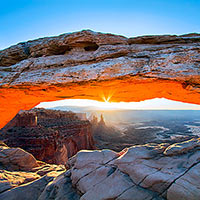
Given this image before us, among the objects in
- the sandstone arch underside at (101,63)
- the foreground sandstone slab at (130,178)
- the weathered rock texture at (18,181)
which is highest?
the sandstone arch underside at (101,63)

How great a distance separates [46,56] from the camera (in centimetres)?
491

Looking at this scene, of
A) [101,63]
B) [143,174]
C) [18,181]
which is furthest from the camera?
[101,63]

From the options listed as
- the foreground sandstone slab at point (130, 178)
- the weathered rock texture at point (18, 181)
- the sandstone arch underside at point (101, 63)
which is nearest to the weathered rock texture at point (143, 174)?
the foreground sandstone slab at point (130, 178)

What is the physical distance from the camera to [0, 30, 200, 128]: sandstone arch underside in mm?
3455

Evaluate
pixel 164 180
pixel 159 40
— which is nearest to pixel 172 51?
pixel 159 40

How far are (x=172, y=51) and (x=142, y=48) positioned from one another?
89cm

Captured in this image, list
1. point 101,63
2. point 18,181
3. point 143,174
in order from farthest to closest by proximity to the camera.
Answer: point 101,63, point 18,181, point 143,174

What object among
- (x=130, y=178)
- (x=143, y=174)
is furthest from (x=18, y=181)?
(x=143, y=174)

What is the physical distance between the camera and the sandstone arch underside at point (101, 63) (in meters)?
3.46

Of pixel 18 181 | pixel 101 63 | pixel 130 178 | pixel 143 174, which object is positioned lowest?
pixel 18 181

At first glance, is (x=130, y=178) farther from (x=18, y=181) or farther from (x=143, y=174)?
(x=18, y=181)

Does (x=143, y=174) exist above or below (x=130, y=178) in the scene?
above

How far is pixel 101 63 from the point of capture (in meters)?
4.00

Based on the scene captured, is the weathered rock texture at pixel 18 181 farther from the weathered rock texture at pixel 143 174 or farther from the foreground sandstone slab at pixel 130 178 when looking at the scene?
the weathered rock texture at pixel 143 174
